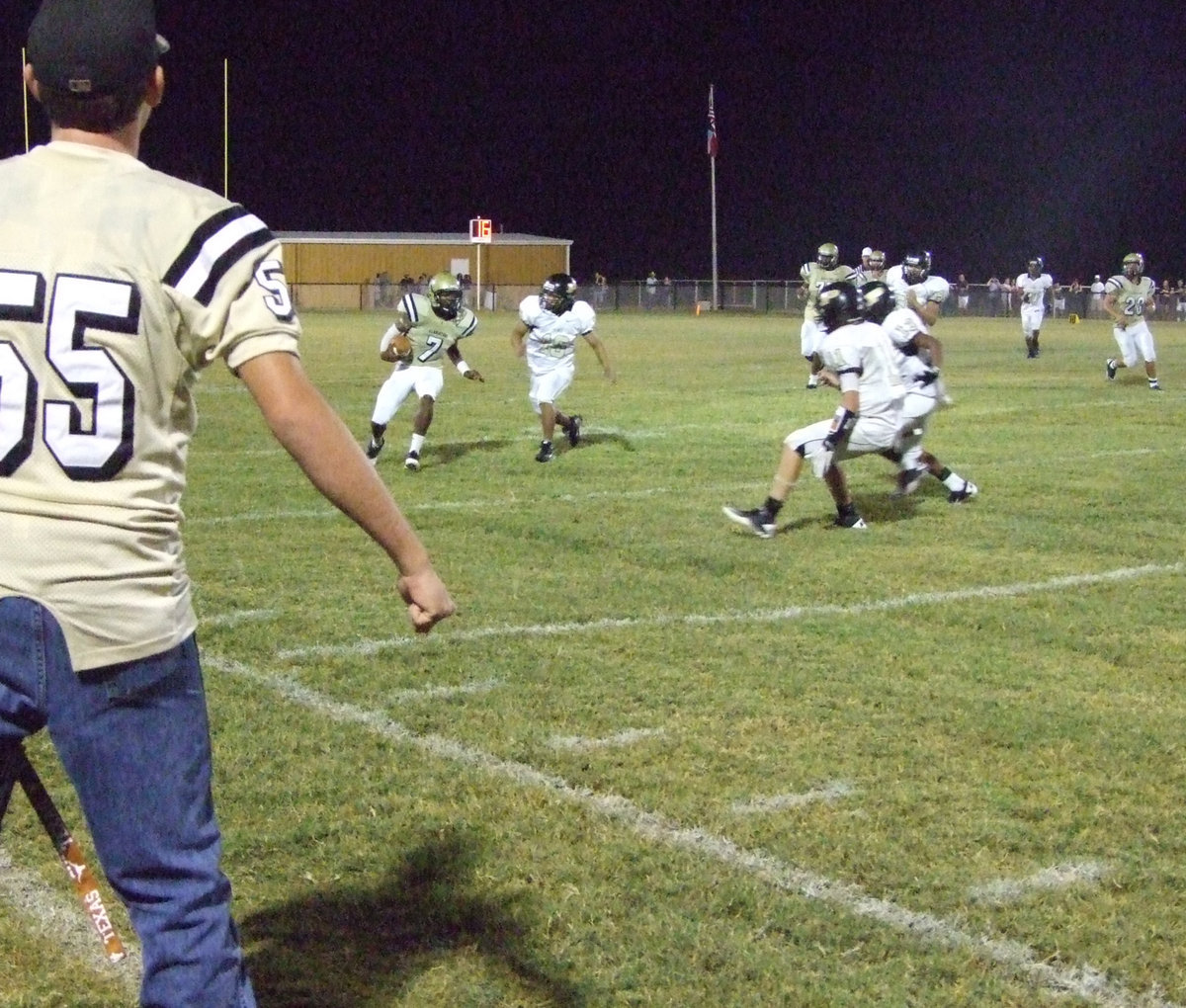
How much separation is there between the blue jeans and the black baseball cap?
73cm

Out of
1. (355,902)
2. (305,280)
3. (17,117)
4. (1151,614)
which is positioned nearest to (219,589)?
(355,902)

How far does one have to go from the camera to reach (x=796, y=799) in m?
4.55

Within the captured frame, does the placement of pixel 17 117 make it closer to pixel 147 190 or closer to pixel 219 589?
pixel 219 589

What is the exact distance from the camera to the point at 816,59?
189 ft

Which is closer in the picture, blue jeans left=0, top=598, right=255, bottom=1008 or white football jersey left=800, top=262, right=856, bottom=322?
blue jeans left=0, top=598, right=255, bottom=1008

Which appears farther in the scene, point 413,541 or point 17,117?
point 17,117

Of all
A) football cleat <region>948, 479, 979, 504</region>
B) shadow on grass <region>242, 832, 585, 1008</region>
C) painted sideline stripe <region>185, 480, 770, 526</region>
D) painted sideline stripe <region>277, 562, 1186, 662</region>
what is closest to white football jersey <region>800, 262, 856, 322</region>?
painted sideline stripe <region>185, 480, 770, 526</region>

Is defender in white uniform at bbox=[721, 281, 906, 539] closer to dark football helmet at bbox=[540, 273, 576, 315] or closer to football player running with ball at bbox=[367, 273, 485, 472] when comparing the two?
football player running with ball at bbox=[367, 273, 485, 472]

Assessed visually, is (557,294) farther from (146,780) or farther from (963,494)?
(146,780)

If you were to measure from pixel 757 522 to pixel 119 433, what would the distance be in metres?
6.91

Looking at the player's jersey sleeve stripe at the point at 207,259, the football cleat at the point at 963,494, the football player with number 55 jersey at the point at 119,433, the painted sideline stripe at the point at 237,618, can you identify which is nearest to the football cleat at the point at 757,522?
the football cleat at the point at 963,494

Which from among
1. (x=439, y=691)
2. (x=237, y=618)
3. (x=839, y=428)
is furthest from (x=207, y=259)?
(x=839, y=428)

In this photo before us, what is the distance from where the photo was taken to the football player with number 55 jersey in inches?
86.6

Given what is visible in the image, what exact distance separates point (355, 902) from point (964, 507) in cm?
697
